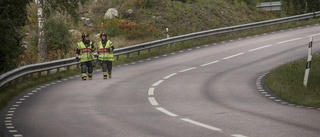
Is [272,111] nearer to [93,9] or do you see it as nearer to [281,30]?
[281,30]

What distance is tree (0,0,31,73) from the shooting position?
22.2m

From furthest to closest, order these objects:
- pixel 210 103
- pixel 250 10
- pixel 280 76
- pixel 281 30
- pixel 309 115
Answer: pixel 250 10, pixel 281 30, pixel 280 76, pixel 210 103, pixel 309 115

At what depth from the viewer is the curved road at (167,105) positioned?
45.9 feet

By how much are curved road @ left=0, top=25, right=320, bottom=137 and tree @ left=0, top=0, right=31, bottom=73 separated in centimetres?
149

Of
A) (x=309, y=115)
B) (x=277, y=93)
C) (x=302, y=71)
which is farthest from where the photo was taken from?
(x=302, y=71)

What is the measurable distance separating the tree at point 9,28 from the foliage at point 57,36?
10.6 m

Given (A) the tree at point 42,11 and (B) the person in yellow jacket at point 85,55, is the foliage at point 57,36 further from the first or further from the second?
(B) the person in yellow jacket at point 85,55

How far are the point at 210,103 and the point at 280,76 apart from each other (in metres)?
7.03

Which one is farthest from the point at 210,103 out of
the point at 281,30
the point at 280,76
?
the point at 281,30

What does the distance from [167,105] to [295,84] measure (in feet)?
20.7

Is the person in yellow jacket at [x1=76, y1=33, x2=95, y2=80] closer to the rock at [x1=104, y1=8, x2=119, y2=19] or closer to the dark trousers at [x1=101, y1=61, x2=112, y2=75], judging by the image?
the dark trousers at [x1=101, y1=61, x2=112, y2=75]

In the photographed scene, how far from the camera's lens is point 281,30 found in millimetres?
43844

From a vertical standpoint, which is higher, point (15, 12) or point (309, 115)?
point (15, 12)

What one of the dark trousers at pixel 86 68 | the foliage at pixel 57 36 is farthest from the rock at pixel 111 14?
the dark trousers at pixel 86 68
